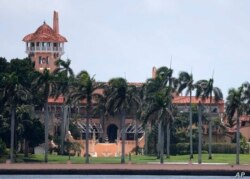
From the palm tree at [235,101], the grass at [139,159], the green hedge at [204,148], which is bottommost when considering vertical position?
the grass at [139,159]

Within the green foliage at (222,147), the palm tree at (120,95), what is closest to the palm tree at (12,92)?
the palm tree at (120,95)

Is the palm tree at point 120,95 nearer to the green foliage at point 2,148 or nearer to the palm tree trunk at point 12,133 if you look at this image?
the palm tree trunk at point 12,133

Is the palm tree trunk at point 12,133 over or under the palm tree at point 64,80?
under

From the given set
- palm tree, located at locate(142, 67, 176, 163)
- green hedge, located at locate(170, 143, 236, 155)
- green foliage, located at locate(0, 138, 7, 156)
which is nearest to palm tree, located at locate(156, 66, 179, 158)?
palm tree, located at locate(142, 67, 176, 163)

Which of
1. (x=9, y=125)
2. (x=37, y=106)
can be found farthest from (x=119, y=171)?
(x=37, y=106)

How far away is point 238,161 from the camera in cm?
15000

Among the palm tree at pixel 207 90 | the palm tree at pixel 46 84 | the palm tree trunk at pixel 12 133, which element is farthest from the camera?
the palm tree at pixel 207 90

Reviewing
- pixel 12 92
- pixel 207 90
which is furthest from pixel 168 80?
pixel 12 92

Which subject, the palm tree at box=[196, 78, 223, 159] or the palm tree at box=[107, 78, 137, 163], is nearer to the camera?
the palm tree at box=[107, 78, 137, 163]

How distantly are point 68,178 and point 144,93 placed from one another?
189ft

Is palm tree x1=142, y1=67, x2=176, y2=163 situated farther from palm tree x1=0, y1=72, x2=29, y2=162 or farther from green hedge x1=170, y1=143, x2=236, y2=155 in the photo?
palm tree x1=0, y1=72, x2=29, y2=162

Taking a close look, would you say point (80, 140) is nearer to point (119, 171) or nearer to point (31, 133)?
point (31, 133)

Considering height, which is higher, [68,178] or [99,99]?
[99,99]

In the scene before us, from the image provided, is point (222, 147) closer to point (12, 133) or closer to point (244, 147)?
point (244, 147)
